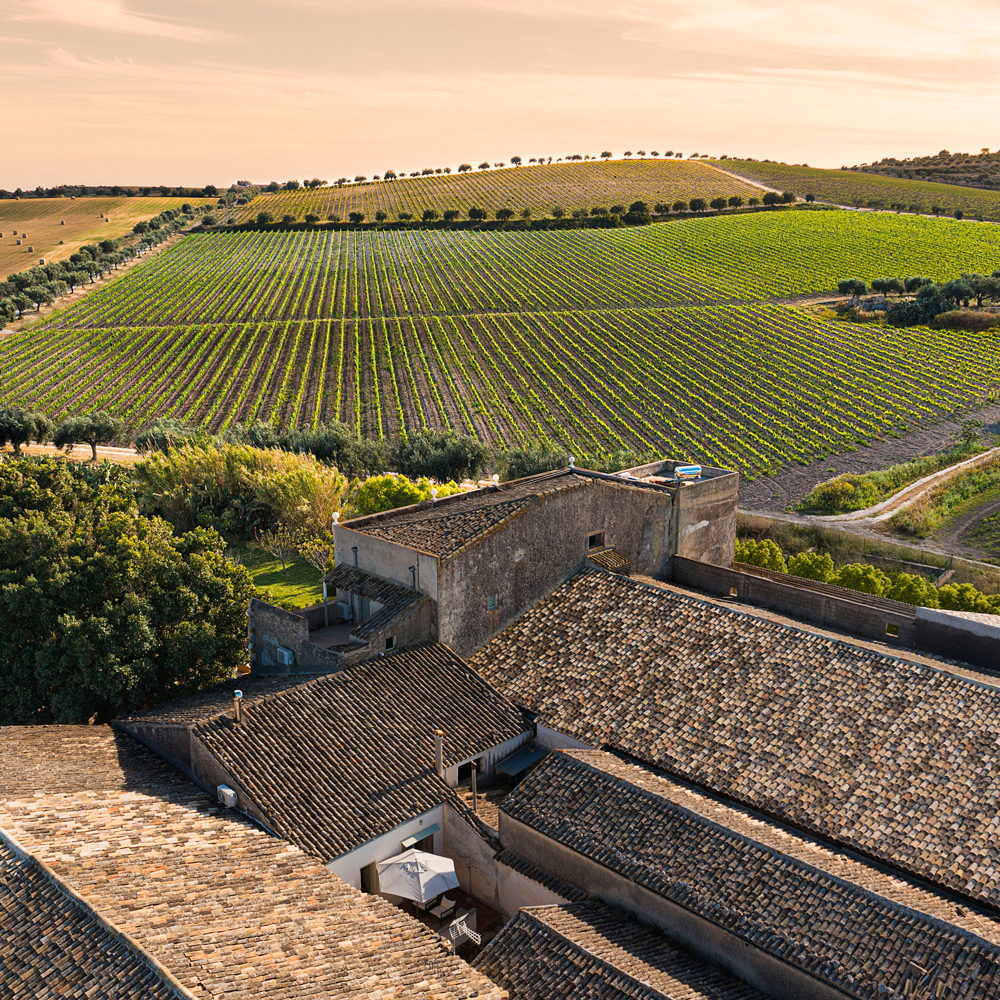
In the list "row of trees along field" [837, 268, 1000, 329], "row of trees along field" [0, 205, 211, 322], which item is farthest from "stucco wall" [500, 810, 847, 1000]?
"row of trees along field" [0, 205, 211, 322]

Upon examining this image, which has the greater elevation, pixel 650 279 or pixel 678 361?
pixel 650 279

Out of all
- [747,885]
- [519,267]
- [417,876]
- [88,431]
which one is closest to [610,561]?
[417,876]

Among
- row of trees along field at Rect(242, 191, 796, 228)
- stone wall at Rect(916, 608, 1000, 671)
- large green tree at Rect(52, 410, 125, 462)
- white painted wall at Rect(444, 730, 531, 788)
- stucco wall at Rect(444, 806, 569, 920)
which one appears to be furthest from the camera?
row of trees along field at Rect(242, 191, 796, 228)

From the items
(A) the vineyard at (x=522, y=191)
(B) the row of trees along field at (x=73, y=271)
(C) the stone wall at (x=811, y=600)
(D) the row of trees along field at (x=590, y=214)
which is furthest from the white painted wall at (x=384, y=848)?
(A) the vineyard at (x=522, y=191)

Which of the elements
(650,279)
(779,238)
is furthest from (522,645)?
(779,238)

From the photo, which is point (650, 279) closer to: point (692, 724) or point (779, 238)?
point (779, 238)

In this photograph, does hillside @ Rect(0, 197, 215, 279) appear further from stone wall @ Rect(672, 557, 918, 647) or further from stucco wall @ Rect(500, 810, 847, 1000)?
stucco wall @ Rect(500, 810, 847, 1000)

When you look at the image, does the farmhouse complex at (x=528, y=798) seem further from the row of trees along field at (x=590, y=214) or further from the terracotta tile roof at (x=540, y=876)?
the row of trees along field at (x=590, y=214)
